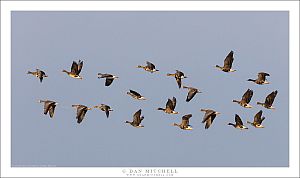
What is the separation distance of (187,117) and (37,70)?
9381 mm

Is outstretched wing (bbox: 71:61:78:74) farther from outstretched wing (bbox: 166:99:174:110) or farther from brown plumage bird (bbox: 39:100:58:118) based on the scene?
outstretched wing (bbox: 166:99:174:110)

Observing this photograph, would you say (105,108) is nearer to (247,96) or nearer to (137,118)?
(137,118)

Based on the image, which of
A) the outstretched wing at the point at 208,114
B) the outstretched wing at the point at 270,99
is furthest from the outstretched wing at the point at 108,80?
the outstretched wing at the point at 270,99

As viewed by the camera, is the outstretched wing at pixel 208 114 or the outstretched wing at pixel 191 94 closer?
the outstretched wing at pixel 208 114

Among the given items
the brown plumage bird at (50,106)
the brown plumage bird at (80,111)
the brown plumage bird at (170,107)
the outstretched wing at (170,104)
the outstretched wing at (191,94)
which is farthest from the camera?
the brown plumage bird at (170,107)

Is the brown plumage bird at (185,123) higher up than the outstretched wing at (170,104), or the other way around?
the outstretched wing at (170,104)

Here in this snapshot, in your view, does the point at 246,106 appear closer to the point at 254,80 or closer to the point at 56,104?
the point at 254,80

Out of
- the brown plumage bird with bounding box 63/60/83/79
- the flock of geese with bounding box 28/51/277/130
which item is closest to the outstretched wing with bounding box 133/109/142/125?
the flock of geese with bounding box 28/51/277/130

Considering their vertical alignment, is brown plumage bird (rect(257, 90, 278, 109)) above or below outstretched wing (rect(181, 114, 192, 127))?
above

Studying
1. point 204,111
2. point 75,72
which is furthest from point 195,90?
point 75,72

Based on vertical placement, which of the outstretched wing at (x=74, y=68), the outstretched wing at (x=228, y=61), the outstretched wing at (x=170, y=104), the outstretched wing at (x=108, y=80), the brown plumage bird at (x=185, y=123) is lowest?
the brown plumage bird at (x=185, y=123)

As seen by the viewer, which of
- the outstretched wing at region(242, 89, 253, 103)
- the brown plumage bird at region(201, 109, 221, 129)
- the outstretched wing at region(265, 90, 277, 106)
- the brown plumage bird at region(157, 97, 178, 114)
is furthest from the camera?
the brown plumage bird at region(157, 97, 178, 114)

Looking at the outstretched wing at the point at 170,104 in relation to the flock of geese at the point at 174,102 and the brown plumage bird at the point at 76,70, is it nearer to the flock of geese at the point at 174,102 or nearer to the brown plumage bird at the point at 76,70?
the flock of geese at the point at 174,102

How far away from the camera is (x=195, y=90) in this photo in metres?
61.4
